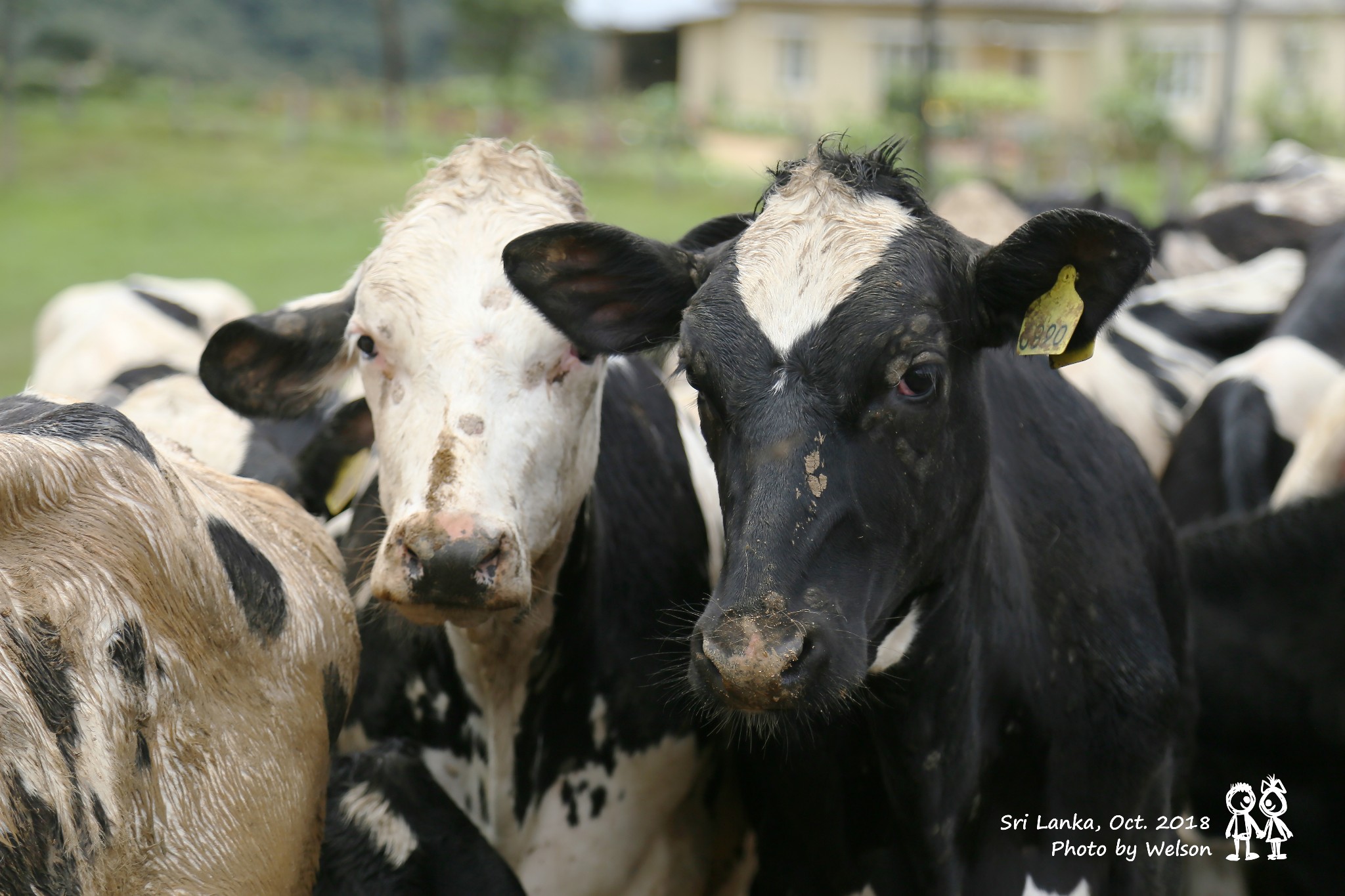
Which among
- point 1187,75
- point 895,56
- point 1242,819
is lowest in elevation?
point 1187,75

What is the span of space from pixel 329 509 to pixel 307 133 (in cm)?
3115

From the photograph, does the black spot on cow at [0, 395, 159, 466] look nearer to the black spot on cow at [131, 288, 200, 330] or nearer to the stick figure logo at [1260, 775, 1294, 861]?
the stick figure logo at [1260, 775, 1294, 861]

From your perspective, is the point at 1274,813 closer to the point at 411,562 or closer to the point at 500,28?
the point at 411,562

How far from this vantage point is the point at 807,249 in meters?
2.77

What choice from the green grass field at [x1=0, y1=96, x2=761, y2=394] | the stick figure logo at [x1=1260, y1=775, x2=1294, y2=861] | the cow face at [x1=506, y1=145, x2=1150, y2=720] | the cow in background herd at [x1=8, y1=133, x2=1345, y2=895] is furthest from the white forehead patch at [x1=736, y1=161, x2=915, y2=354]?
the green grass field at [x1=0, y1=96, x2=761, y2=394]

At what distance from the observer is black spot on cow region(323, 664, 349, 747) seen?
2686 mm

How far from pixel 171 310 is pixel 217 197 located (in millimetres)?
20675

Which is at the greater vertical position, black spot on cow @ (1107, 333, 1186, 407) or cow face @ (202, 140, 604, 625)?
cow face @ (202, 140, 604, 625)

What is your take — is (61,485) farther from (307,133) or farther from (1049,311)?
(307,133)

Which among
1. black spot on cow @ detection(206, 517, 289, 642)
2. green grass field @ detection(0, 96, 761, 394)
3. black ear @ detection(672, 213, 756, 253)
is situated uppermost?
black ear @ detection(672, 213, 756, 253)

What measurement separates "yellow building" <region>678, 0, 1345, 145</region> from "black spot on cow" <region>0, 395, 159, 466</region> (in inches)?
1594

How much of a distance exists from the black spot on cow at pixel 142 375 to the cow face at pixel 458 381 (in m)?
1.62

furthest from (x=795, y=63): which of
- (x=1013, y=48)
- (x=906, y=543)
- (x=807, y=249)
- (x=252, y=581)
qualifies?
(x=252, y=581)

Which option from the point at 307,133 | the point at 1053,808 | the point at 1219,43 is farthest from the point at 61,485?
the point at 1219,43
